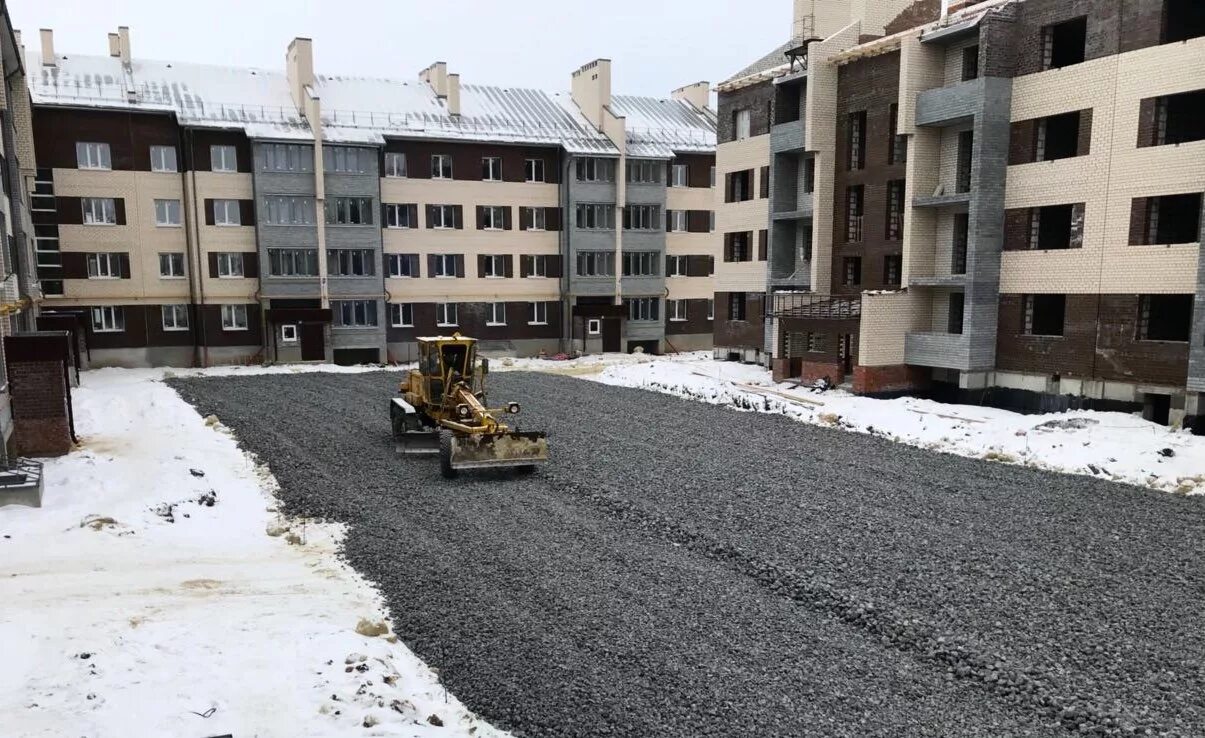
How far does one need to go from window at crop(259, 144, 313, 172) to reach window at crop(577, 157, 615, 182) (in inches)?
565

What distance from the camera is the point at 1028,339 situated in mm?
25875

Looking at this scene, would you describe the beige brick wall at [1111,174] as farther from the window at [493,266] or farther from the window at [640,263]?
the window at [493,266]

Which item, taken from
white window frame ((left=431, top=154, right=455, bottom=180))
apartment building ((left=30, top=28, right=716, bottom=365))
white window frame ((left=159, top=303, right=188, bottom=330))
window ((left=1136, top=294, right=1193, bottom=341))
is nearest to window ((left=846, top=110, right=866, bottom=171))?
window ((left=1136, top=294, right=1193, bottom=341))

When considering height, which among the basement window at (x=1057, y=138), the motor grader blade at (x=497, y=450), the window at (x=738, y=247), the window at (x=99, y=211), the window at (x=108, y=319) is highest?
the basement window at (x=1057, y=138)

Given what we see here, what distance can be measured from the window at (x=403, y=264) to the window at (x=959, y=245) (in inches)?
1067

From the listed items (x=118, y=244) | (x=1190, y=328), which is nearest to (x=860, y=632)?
(x=1190, y=328)

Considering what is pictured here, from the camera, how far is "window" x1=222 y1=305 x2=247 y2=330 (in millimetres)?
40562

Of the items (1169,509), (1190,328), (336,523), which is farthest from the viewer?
(1190,328)

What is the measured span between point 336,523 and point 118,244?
1249 inches

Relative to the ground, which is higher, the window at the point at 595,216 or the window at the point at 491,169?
the window at the point at 491,169

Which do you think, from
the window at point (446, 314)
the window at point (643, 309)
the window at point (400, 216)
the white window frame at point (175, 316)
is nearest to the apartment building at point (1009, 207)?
the window at point (643, 309)

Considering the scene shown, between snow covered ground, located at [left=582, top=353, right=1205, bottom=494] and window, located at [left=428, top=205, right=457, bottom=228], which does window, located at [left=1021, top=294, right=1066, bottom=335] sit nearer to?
snow covered ground, located at [left=582, top=353, right=1205, bottom=494]

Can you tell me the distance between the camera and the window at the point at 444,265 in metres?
44.1

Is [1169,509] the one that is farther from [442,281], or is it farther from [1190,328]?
[442,281]
